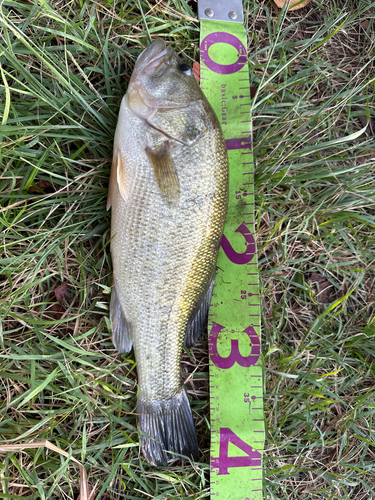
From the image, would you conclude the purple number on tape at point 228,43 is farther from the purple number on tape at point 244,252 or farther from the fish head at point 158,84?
the purple number on tape at point 244,252

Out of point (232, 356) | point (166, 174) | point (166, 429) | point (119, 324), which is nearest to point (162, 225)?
point (166, 174)

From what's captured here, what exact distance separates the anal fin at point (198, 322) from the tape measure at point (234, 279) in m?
0.15

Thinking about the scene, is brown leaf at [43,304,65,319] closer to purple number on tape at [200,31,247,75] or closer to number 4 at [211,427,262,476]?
number 4 at [211,427,262,476]

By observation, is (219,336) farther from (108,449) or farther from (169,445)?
(108,449)

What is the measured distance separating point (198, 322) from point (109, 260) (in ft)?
2.44

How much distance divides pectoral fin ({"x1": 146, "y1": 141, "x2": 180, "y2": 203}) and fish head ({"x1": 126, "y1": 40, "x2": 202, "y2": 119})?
0.26m

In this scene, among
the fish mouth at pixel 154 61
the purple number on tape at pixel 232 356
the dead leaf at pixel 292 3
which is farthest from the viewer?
the dead leaf at pixel 292 3

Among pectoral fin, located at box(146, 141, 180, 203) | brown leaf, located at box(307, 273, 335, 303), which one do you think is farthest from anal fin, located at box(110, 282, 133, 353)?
brown leaf, located at box(307, 273, 335, 303)

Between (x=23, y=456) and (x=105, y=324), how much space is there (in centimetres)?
90

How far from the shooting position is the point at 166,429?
215 cm

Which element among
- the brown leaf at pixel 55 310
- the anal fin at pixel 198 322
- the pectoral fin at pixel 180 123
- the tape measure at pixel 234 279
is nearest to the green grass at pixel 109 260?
the brown leaf at pixel 55 310

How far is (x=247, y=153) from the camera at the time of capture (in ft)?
7.94

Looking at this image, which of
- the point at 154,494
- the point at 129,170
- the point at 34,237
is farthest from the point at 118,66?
the point at 154,494

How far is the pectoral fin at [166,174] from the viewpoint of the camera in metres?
1.87
